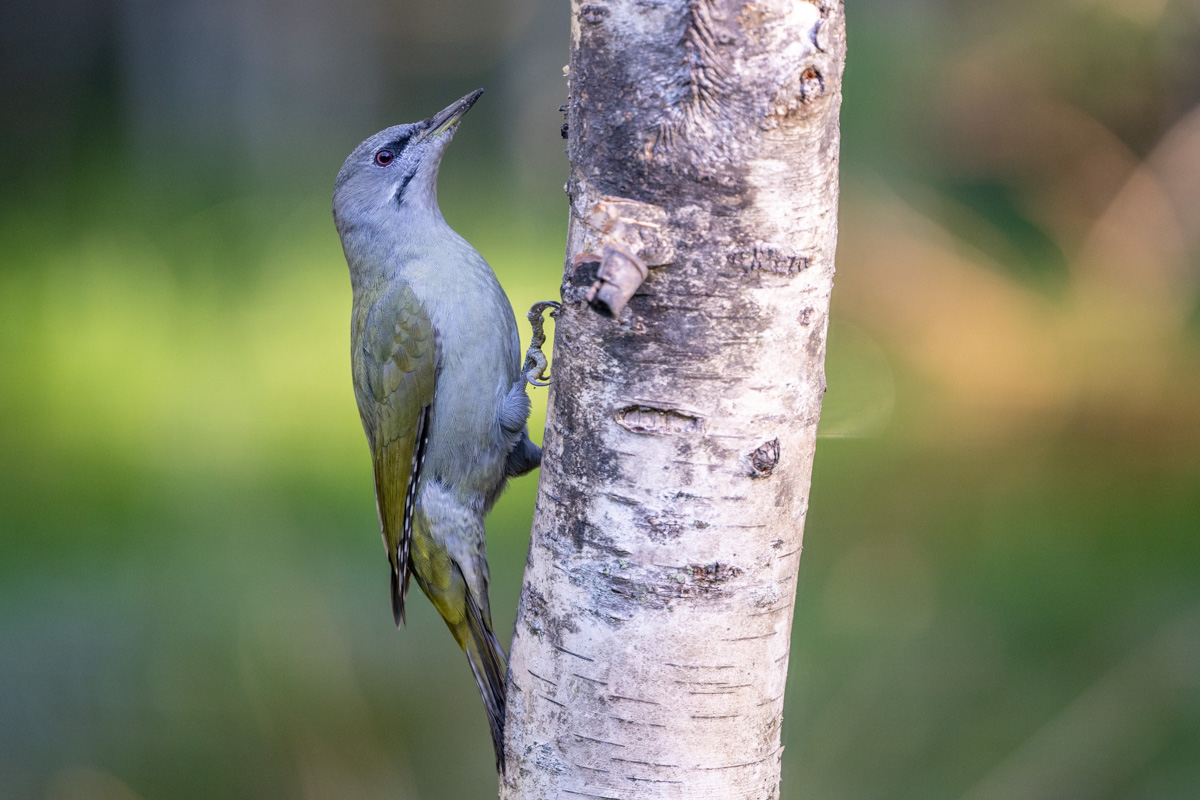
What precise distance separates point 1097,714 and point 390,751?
2928mm

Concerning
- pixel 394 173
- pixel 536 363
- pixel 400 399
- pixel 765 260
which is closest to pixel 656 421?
pixel 765 260

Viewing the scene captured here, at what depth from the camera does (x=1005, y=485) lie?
6.14 metres

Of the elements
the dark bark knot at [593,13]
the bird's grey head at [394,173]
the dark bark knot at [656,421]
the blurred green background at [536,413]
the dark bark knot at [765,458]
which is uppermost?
the dark bark knot at [593,13]

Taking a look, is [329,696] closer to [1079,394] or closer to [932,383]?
[932,383]

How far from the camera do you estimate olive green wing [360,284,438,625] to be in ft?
9.50

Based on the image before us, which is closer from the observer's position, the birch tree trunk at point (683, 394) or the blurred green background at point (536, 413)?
the birch tree trunk at point (683, 394)

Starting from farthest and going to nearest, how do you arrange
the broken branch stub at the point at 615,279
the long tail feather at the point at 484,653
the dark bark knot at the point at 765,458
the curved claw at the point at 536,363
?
the curved claw at the point at 536,363, the long tail feather at the point at 484,653, the dark bark knot at the point at 765,458, the broken branch stub at the point at 615,279

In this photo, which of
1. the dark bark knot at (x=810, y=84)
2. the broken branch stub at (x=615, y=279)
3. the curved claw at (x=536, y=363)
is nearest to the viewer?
the broken branch stub at (x=615, y=279)

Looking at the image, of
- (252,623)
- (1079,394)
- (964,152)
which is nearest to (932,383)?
(1079,394)

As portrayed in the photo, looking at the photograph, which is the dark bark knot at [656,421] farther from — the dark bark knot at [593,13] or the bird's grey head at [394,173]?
the bird's grey head at [394,173]

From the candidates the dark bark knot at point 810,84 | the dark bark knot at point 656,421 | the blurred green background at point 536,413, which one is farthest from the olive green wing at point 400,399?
the dark bark knot at point 810,84

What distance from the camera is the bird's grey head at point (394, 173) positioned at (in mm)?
3043

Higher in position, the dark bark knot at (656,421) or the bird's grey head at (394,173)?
the bird's grey head at (394,173)

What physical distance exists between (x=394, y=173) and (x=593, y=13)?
1.76 m
